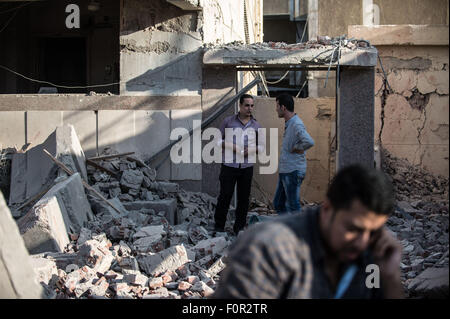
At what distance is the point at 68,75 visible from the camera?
12.9 metres

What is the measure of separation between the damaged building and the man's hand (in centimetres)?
106

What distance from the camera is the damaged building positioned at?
211 inches

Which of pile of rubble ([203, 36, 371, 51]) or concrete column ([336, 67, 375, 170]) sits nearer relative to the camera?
pile of rubble ([203, 36, 371, 51])

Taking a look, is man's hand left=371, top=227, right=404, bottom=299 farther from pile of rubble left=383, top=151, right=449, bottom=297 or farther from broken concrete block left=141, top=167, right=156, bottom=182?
broken concrete block left=141, top=167, right=156, bottom=182

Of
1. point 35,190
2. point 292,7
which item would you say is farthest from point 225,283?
point 292,7

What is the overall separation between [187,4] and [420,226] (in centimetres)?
439

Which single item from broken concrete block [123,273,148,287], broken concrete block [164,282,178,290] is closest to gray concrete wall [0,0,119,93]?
broken concrete block [123,273,148,287]

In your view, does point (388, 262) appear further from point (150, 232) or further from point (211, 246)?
point (150, 232)

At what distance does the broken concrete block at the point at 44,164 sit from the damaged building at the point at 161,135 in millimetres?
22

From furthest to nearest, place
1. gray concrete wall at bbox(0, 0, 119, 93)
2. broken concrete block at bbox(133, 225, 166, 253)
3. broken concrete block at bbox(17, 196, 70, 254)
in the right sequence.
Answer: gray concrete wall at bbox(0, 0, 119, 93) < broken concrete block at bbox(133, 225, 166, 253) < broken concrete block at bbox(17, 196, 70, 254)

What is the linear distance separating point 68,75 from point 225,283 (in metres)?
11.4

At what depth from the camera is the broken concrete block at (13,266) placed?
3.11 m

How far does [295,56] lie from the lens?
799 centimetres
